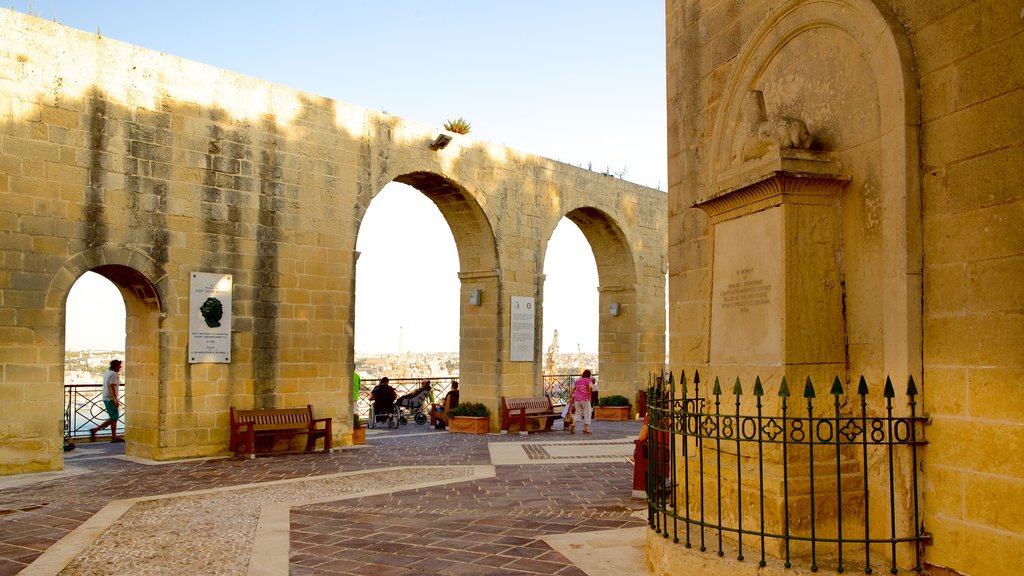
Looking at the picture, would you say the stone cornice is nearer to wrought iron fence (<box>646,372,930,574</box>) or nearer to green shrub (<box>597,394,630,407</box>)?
wrought iron fence (<box>646,372,930,574</box>)

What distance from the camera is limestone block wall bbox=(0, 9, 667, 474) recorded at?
9.24 metres

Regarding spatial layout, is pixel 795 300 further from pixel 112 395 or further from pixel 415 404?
pixel 415 404

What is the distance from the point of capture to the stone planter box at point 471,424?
571 inches

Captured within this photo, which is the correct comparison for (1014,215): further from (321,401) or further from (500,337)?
(500,337)

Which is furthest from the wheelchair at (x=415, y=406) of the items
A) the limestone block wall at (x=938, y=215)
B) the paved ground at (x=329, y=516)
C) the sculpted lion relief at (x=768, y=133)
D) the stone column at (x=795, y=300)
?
the sculpted lion relief at (x=768, y=133)

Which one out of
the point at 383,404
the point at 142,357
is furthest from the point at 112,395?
the point at 383,404

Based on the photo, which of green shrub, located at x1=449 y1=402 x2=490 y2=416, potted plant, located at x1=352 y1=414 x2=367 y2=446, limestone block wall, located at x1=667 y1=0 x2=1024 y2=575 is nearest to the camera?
limestone block wall, located at x1=667 y1=0 x2=1024 y2=575

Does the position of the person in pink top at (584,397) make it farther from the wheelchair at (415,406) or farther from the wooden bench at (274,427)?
→ the wooden bench at (274,427)

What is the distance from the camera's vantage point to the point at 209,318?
10.7 metres

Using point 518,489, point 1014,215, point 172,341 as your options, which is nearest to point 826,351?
point 1014,215

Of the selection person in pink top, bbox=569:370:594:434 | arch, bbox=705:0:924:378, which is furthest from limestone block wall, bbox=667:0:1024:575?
person in pink top, bbox=569:370:594:434

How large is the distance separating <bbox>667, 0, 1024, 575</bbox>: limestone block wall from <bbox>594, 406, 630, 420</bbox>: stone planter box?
500 inches

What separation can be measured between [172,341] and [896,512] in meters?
9.15

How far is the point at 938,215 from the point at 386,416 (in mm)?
13261
